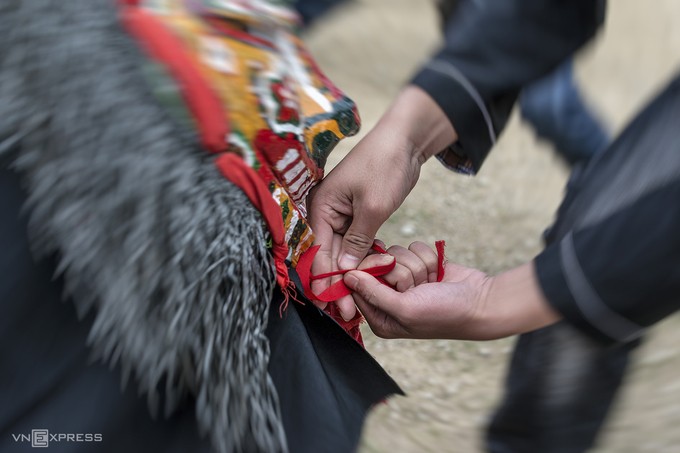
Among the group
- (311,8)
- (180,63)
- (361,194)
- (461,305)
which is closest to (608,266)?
(461,305)

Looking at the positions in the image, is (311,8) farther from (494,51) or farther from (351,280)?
(351,280)

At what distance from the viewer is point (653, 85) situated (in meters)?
2.08

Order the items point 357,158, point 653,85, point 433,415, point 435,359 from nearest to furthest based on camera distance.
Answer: point 357,158 → point 433,415 → point 435,359 → point 653,85

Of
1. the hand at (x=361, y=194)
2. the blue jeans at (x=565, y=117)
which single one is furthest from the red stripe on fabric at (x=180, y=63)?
the blue jeans at (x=565, y=117)

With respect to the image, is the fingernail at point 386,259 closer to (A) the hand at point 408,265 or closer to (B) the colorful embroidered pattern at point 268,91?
(A) the hand at point 408,265

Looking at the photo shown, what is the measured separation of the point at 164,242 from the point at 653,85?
6.28ft

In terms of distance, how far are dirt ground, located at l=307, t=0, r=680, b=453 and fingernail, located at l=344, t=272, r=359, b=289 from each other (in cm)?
50

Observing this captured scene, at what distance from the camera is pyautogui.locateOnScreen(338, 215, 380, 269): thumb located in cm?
75

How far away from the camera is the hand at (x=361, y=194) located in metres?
0.75

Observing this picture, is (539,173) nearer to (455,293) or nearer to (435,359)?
(435,359)

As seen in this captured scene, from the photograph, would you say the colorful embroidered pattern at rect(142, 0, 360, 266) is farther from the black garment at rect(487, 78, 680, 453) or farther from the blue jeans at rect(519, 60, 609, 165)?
the blue jeans at rect(519, 60, 609, 165)

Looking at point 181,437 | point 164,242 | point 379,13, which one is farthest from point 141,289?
point 379,13

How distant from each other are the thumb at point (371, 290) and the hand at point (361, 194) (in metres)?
0.02

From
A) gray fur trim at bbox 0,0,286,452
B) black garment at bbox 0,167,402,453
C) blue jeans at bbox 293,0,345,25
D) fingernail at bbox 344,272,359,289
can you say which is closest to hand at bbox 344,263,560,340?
fingernail at bbox 344,272,359,289
